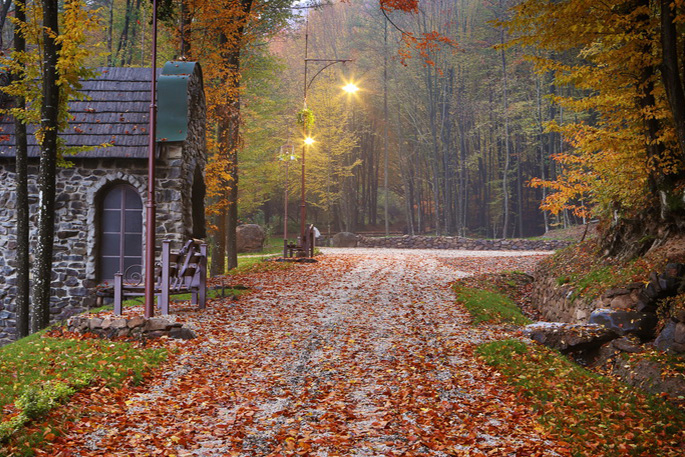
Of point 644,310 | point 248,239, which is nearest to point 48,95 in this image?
point 644,310

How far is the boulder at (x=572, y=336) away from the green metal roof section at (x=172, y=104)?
9.70 meters

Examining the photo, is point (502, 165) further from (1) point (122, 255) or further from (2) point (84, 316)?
(2) point (84, 316)

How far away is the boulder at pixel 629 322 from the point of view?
736cm

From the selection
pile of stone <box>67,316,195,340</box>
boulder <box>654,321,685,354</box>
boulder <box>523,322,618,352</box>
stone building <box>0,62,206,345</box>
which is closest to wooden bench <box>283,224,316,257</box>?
stone building <box>0,62,206,345</box>

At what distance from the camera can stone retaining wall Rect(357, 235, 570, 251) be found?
2876 cm

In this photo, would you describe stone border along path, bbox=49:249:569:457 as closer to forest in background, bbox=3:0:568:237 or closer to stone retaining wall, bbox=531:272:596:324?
stone retaining wall, bbox=531:272:596:324

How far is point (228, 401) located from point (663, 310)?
249 inches

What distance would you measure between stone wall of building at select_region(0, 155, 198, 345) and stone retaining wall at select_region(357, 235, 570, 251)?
69.2ft

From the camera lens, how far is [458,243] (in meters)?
31.3

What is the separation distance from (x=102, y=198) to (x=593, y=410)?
12129 millimetres

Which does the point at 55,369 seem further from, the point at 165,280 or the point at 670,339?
the point at 670,339

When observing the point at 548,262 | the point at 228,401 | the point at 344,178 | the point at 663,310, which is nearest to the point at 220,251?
the point at 548,262

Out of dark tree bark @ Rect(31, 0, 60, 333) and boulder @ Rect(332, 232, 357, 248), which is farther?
boulder @ Rect(332, 232, 357, 248)

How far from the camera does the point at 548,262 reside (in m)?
13.8
